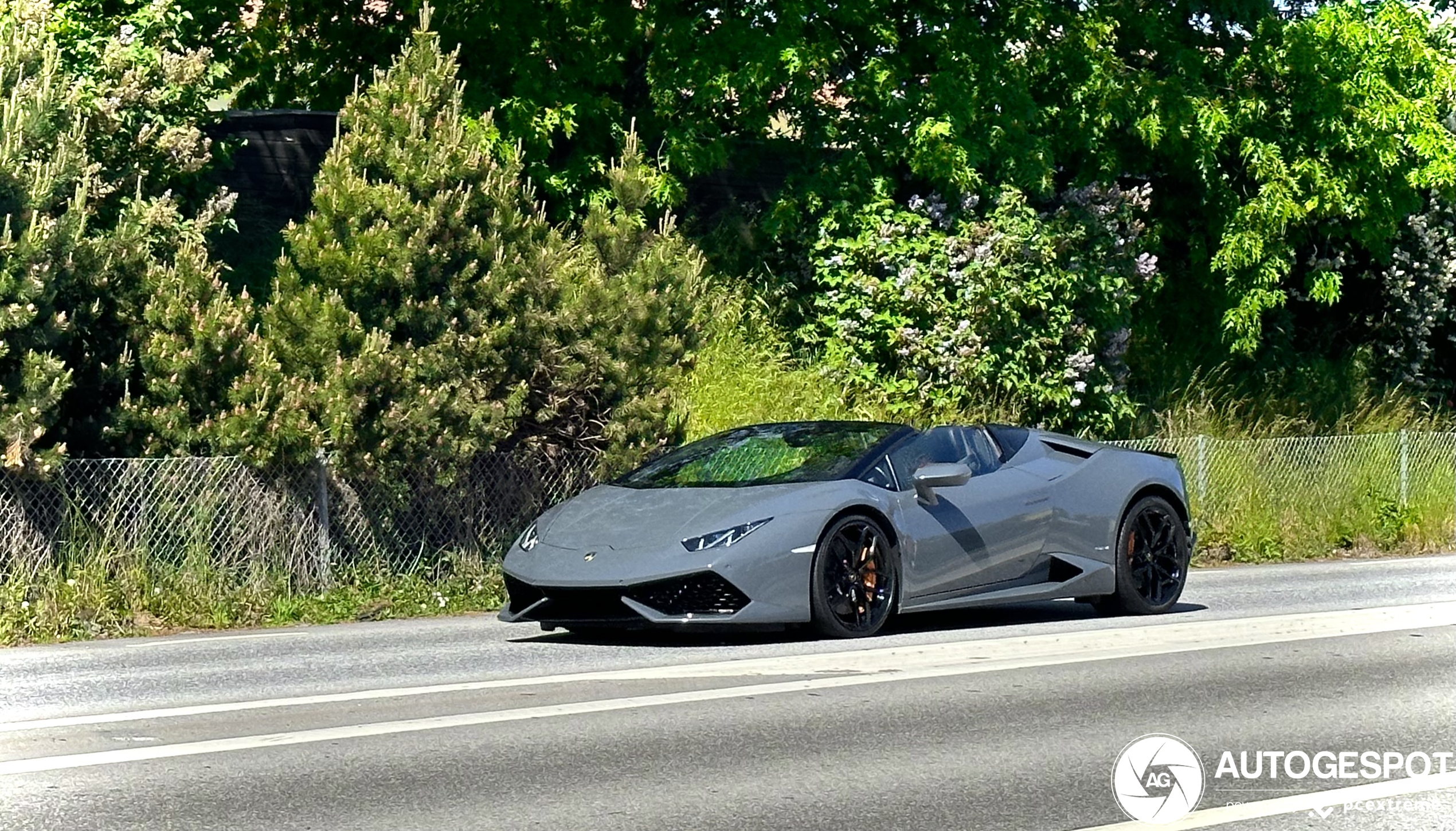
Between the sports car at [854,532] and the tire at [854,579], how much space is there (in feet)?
0.04

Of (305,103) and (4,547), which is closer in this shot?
(4,547)

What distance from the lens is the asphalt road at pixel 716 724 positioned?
6508 millimetres

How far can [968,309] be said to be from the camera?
22.3 m

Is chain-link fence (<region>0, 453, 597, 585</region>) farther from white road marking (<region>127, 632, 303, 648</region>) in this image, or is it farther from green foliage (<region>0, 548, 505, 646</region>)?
white road marking (<region>127, 632, 303, 648</region>)

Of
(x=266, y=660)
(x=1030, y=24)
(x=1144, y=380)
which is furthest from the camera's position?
(x=1144, y=380)

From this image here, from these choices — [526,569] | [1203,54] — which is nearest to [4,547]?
[526,569]

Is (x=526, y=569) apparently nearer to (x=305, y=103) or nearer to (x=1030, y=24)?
(x=1030, y=24)

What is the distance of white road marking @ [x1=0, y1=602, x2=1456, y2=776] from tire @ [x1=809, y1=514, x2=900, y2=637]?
1.52 feet

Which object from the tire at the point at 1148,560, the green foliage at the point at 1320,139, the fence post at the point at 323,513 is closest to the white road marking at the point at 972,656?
the tire at the point at 1148,560

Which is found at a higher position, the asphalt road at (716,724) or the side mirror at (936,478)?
the side mirror at (936,478)

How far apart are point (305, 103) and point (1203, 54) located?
40.1 ft

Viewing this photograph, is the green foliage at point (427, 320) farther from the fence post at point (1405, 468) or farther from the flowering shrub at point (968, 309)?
the fence post at point (1405, 468)

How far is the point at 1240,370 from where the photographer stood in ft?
93.6

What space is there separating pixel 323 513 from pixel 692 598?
15.1ft
